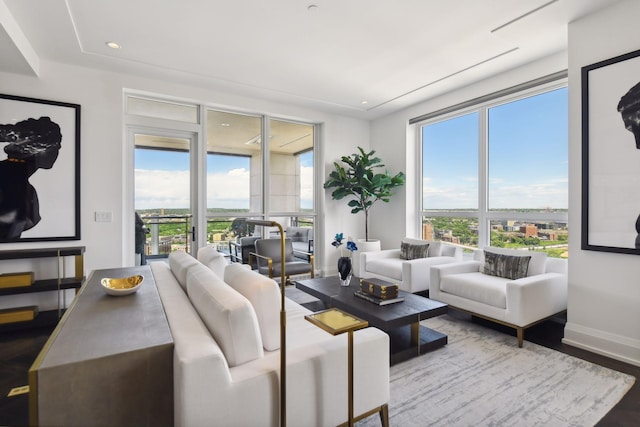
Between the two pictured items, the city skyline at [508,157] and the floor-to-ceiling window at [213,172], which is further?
the floor-to-ceiling window at [213,172]

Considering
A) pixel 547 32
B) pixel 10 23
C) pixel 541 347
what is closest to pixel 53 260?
pixel 10 23

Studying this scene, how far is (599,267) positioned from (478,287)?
3.13ft

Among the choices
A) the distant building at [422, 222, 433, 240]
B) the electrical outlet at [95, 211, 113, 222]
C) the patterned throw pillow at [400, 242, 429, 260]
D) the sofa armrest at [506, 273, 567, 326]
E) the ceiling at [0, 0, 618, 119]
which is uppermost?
the ceiling at [0, 0, 618, 119]

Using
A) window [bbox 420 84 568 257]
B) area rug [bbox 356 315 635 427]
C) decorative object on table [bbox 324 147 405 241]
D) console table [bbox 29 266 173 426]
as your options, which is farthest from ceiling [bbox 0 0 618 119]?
area rug [bbox 356 315 635 427]

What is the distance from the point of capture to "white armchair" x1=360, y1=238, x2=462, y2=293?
3932mm

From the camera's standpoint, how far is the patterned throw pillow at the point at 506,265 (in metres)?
Answer: 3.26

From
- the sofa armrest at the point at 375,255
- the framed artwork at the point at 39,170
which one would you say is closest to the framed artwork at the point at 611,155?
the sofa armrest at the point at 375,255

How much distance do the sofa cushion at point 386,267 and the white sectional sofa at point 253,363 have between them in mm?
2516

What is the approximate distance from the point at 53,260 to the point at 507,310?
473 centimetres

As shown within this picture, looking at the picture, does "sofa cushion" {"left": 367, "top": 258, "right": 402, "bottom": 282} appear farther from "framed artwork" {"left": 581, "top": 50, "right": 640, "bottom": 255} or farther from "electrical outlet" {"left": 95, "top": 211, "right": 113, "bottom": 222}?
"electrical outlet" {"left": 95, "top": 211, "right": 113, "bottom": 222}

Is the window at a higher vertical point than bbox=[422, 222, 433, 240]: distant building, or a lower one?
higher

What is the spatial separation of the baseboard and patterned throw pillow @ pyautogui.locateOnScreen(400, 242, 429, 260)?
1817mm

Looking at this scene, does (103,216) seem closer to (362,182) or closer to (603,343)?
(362,182)

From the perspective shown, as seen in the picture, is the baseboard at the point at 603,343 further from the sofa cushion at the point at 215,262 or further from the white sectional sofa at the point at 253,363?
the sofa cushion at the point at 215,262
